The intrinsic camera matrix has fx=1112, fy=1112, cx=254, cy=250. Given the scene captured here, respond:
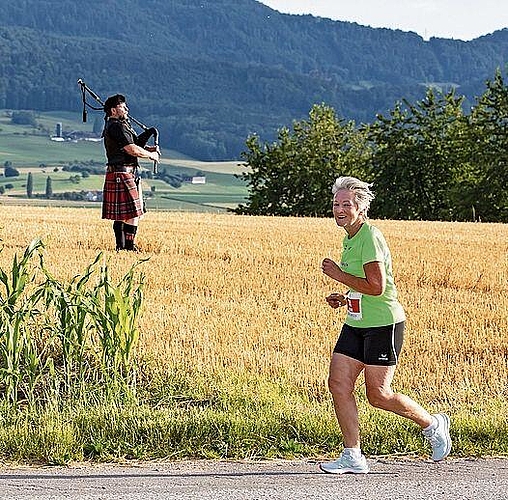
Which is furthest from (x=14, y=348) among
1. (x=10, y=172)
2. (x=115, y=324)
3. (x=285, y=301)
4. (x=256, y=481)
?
(x=10, y=172)

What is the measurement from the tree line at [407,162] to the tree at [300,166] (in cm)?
7

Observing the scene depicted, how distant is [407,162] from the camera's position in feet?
232

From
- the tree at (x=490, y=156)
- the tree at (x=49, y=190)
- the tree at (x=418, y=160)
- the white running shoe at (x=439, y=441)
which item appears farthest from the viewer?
the tree at (x=49, y=190)

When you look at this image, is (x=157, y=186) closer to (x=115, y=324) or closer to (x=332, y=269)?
(x=115, y=324)

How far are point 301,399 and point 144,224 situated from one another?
618 inches

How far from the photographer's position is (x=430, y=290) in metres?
13.9

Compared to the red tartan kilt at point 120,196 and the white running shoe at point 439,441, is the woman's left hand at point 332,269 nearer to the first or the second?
the white running shoe at point 439,441

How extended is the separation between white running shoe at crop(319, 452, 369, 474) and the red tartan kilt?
9.15m

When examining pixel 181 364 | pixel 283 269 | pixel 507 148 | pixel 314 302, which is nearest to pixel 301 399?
pixel 181 364

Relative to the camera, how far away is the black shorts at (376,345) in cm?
651

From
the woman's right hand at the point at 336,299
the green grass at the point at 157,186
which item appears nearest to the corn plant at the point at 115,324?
the woman's right hand at the point at 336,299

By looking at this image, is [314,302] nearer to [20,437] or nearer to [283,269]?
[283,269]

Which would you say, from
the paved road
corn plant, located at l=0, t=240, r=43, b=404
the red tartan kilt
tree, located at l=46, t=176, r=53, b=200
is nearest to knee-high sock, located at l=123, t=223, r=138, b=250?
the red tartan kilt

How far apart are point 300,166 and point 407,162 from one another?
382 inches
